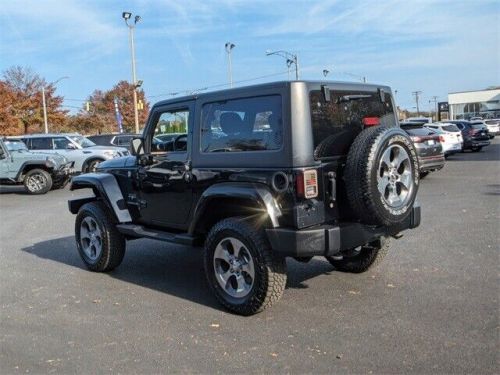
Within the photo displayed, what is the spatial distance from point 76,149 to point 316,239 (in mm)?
16320

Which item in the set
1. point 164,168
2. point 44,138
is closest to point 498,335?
point 164,168

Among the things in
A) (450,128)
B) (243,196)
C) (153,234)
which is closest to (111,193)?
(153,234)

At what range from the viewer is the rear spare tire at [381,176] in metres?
4.53

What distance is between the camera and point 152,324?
4703 mm

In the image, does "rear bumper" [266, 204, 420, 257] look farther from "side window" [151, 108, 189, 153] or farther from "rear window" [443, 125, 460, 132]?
"rear window" [443, 125, 460, 132]

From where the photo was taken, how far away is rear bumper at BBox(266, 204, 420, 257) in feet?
14.5

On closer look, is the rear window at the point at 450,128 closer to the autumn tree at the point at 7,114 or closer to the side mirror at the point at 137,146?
the side mirror at the point at 137,146

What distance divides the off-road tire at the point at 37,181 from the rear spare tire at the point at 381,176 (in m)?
13.4

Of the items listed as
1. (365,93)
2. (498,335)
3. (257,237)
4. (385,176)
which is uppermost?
(365,93)

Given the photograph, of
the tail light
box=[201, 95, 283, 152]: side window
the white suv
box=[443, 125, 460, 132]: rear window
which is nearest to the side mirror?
box=[201, 95, 283, 152]: side window

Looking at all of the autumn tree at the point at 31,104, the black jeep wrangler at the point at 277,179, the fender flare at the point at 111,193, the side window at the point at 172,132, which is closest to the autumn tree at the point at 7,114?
the autumn tree at the point at 31,104

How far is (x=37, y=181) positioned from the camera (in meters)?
16.2

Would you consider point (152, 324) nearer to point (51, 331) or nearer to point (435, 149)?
point (51, 331)

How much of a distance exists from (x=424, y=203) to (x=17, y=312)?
26.4 feet
